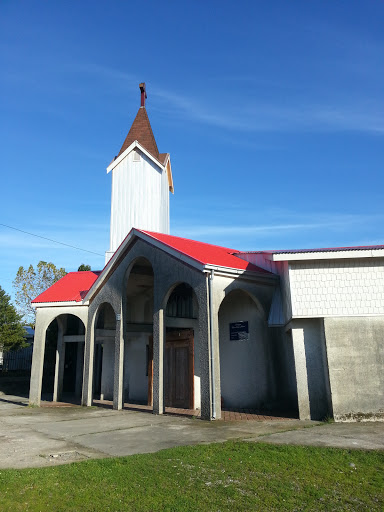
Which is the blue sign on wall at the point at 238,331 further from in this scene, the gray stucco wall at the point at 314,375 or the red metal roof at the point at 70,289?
the red metal roof at the point at 70,289

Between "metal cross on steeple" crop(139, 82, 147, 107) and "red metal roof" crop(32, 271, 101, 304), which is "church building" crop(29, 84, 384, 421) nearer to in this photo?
"red metal roof" crop(32, 271, 101, 304)

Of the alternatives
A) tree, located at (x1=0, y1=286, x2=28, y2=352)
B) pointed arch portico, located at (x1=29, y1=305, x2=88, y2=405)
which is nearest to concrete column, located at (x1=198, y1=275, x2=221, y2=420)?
pointed arch portico, located at (x1=29, y1=305, x2=88, y2=405)

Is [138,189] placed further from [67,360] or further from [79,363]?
[67,360]

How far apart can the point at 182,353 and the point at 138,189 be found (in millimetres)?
10662

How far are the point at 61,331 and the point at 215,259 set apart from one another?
1000 centimetres

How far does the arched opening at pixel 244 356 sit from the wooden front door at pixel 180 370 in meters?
1.25

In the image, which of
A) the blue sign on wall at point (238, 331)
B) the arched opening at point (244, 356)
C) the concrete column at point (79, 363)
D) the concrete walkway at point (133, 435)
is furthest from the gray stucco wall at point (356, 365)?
the concrete column at point (79, 363)

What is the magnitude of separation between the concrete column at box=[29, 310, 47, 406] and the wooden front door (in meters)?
5.66

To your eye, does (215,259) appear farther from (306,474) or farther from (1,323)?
(1,323)

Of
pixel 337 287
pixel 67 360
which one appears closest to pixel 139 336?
pixel 67 360

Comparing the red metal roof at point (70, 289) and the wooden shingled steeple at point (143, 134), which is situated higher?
the wooden shingled steeple at point (143, 134)

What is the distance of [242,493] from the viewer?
5.23 m

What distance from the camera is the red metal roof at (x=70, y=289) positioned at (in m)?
18.0

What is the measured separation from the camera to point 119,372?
1512 centimetres
